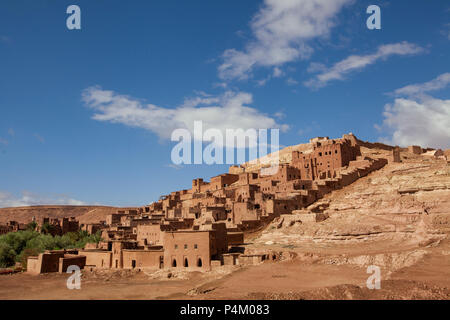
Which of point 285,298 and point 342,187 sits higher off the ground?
point 342,187

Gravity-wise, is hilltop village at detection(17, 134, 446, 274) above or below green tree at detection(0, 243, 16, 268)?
above

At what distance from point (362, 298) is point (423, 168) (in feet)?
87.5

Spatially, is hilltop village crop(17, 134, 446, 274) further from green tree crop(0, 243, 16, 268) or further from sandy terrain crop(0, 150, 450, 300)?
green tree crop(0, 243, 16, 268)

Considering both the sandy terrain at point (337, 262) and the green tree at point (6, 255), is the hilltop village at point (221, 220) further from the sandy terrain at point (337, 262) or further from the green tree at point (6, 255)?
the green tree at point (6, 255)

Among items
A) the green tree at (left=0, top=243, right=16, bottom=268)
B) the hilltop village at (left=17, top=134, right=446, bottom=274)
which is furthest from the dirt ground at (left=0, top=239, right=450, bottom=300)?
the green tree at (left=0, top=243, right=16, bottom=268)

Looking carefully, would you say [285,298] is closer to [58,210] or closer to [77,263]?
[77,263]

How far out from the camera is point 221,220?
4041cm

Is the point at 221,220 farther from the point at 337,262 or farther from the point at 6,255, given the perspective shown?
the point at 6,255

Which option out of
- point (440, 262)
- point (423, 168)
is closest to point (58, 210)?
point (423, 168)

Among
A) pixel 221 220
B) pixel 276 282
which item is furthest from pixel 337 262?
pixel 221 220

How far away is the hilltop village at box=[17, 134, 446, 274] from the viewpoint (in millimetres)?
29219

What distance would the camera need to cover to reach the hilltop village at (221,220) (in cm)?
2922

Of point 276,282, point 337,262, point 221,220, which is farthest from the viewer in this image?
point 221,220
